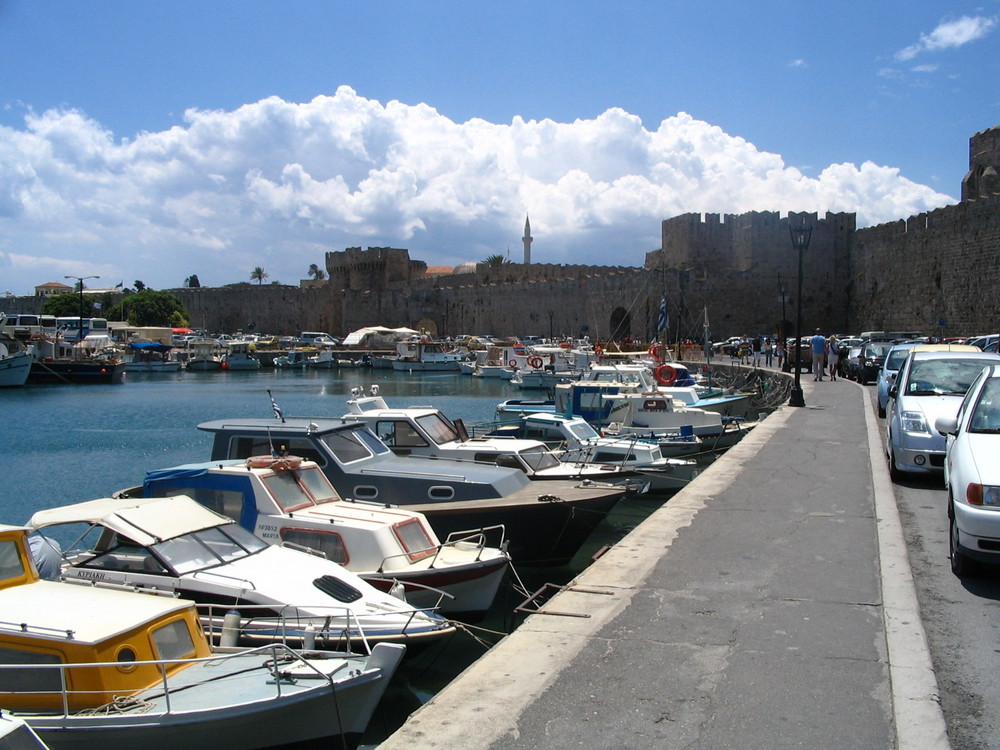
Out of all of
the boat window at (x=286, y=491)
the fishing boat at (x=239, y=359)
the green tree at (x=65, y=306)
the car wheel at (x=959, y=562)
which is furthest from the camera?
the green tree at (x=65, y=306)

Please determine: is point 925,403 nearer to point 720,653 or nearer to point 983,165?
point 720,653

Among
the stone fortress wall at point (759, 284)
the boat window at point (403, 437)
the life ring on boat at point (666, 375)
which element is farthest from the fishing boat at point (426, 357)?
the boat window at point (403, 437)

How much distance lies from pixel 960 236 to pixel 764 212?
35.3ft

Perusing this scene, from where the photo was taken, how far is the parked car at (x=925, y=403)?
7699 millimetres

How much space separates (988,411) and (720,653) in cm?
273

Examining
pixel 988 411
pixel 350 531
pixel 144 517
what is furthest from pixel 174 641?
pixel 988 411

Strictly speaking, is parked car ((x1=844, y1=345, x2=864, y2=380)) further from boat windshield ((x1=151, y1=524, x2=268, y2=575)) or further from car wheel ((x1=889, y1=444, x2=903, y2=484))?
boat windshield ((x1=151, y1=524, x2=268, y2=575))

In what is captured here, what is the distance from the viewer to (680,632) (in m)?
4.34

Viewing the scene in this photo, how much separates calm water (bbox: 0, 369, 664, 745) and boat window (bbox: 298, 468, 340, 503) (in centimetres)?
166

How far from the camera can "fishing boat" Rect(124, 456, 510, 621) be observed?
280 inches

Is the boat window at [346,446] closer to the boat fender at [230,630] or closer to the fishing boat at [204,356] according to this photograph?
the boat fender at [230,630]

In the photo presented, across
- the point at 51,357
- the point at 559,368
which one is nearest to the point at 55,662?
the point at 559,368

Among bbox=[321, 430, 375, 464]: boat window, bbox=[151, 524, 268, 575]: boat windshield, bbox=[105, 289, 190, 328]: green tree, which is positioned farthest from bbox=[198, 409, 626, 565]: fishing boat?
bbox=[105, 289, 190, 328]: green tree

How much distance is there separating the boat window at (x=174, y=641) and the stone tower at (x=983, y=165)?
108 feet
